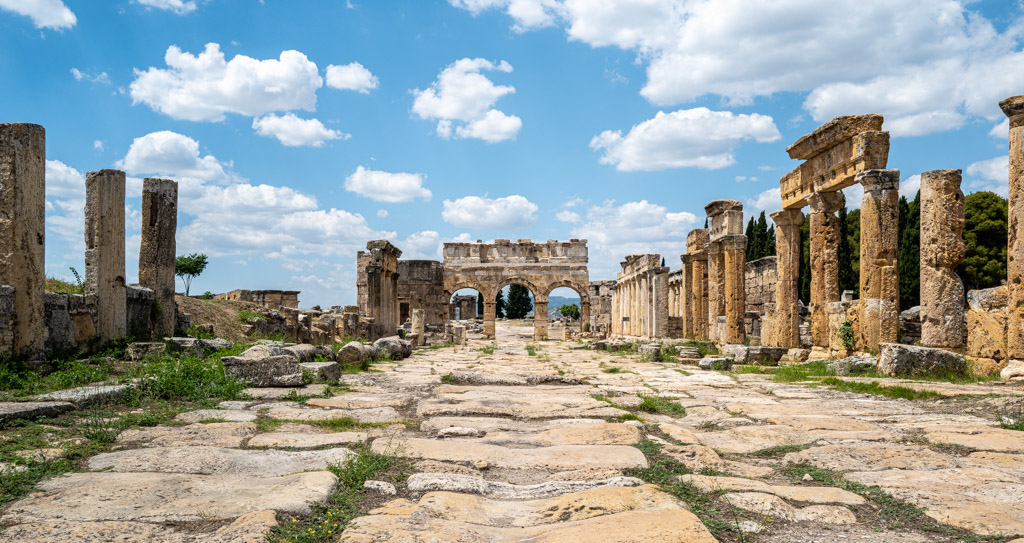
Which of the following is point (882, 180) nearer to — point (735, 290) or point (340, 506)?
point (735, 290)

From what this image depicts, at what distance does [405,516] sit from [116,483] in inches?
63.3

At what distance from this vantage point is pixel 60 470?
376cm

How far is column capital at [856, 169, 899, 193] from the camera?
40.9 ft

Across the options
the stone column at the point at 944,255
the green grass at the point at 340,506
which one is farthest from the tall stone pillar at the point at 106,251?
the stone column at the point at 944,255

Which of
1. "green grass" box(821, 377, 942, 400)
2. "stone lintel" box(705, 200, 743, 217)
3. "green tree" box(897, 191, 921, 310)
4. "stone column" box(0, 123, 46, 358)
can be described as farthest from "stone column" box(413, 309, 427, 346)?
"green tree" box(897, 191, 921, 310)

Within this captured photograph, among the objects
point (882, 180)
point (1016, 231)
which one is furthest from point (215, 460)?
point (882, 180)

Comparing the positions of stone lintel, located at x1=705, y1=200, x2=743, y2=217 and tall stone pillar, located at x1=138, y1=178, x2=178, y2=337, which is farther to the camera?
stone lintel, located at x1=705, y1=200, x2=743, y2=217

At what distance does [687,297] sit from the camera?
24219 millimetres

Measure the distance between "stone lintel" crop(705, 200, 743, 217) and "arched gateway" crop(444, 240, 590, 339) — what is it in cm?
1905

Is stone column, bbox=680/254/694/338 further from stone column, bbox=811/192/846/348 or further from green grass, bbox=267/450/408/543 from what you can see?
green grass, bbox=267/450/408/543

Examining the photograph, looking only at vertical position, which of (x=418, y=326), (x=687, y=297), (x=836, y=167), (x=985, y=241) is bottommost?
(x=418, y=326)

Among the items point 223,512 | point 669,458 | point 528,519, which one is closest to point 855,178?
point 669,458

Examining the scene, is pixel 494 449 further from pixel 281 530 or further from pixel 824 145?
pixel 824 145

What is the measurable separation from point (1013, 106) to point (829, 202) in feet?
15.7
